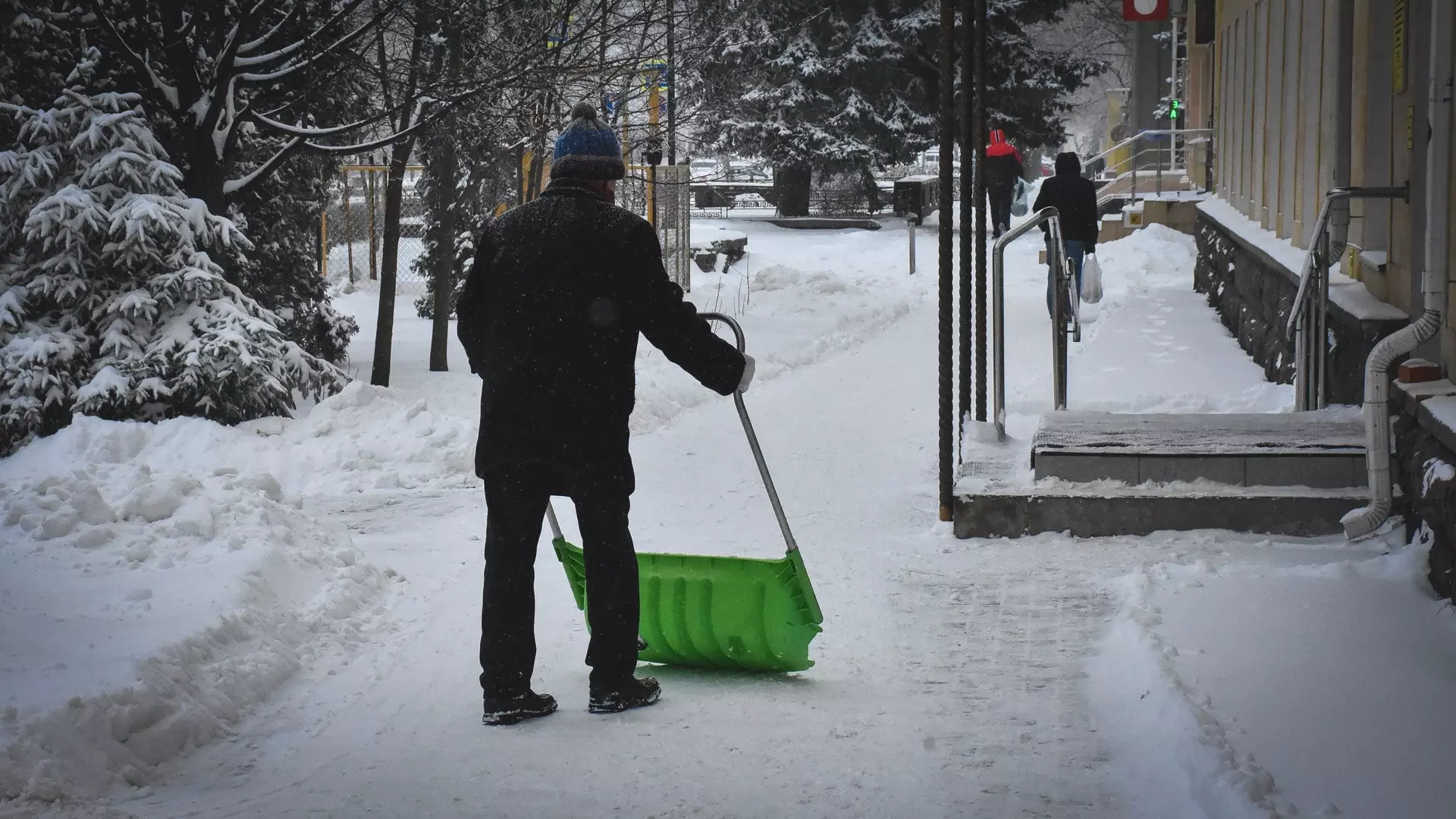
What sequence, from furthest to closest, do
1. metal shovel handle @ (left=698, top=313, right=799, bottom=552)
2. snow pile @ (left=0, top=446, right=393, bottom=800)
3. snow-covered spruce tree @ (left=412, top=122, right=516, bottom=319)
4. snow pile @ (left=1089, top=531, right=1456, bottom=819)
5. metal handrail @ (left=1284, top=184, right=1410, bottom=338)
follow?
snow-covered spruce tree @ (left=412, top=122, right=516, bottom=319), metal handrail @ (left=1284, top=184, right=1410, bottom=338), metal shovel handle @ (left=698, top=313, right=799, bottom=552), snow pile @ (left=0, top=446, right=393, bottom=800), snow pile @ (left=1089, top=531, right=1456, bottom=819)

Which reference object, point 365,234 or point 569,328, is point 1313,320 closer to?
point 569,328

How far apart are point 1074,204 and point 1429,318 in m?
8.06

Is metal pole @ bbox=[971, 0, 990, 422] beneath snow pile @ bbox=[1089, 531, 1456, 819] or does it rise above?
above

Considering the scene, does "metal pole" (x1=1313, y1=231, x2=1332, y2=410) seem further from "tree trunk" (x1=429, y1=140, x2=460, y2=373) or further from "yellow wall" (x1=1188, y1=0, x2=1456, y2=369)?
"tree trunk" (x1=429, y1=140, x2=460, y2=373)

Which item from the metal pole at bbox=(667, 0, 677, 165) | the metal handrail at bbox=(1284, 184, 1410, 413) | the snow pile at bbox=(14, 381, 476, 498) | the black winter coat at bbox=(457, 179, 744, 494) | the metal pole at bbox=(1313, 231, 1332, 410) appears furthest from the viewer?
the metal pole at bbox=(667, 0, 677, 165)

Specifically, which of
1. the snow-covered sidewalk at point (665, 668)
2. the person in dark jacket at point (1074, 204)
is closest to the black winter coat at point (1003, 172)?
the person in dark jacket at point (1074, 204)

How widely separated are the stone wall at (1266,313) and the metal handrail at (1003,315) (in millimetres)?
1325

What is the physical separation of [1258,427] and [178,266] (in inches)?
268

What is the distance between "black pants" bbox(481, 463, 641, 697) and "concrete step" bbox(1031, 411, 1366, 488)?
10.8ft

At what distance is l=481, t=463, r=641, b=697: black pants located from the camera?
4613 millimetres

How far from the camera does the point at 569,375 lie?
179 inches

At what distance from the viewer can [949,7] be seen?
7727 mm

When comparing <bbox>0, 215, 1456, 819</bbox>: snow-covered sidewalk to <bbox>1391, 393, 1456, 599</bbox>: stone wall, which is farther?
<bbox>1391, 393, 1456, 599</bbox>: stone wall

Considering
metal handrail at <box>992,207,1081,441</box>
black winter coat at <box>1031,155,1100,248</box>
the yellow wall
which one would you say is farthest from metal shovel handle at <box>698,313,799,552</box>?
black winter coat at <box>1031,155,1100,248</box>
